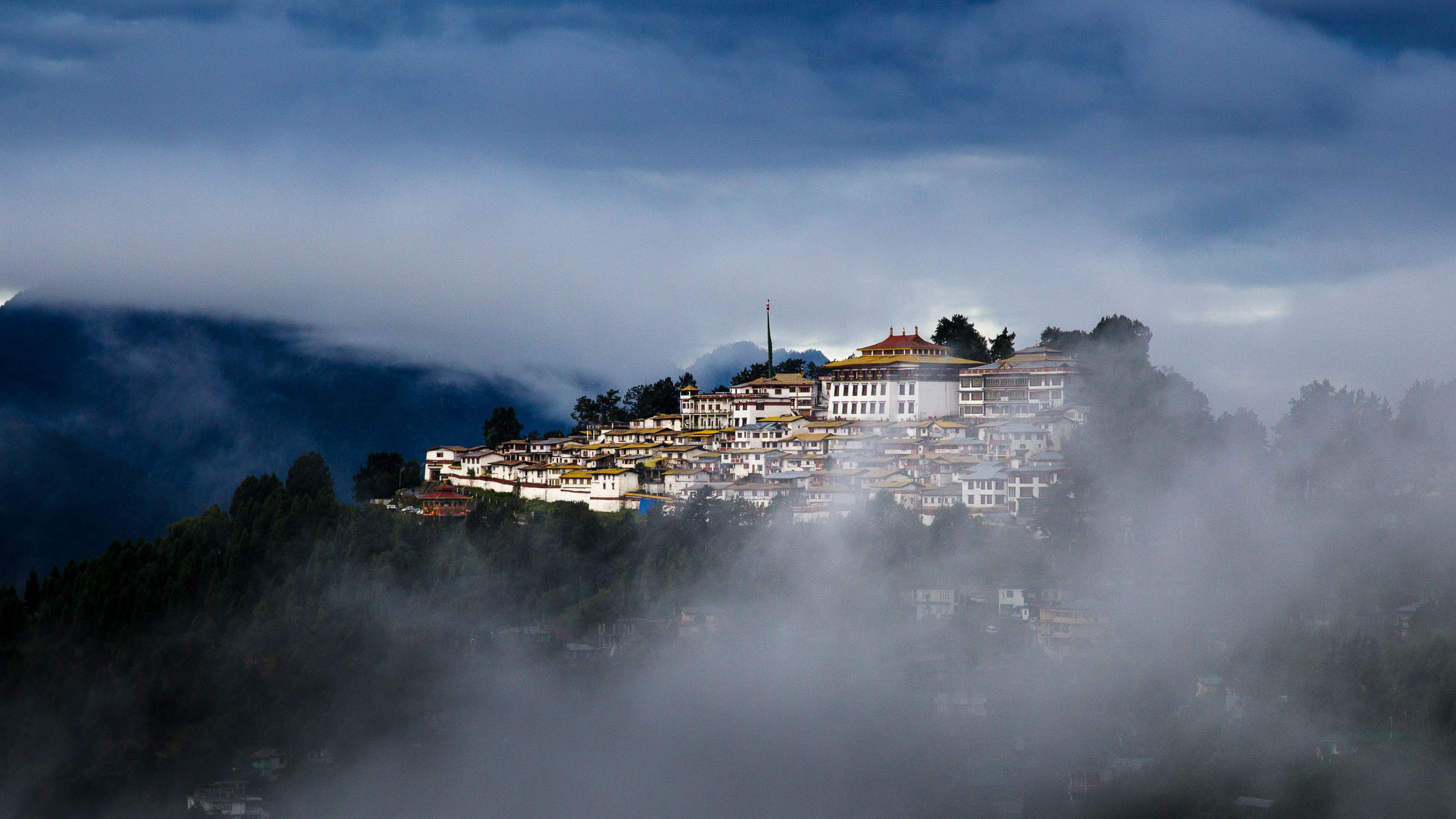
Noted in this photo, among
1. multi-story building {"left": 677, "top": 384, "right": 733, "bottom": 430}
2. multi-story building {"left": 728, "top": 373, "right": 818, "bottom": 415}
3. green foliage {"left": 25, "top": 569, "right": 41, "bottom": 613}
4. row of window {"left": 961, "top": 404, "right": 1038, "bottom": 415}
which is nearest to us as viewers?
green foliage {"left": 25, "top": 569, "right": 41, "bottom": 613}

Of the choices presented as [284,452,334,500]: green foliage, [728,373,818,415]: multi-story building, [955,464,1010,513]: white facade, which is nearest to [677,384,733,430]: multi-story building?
[728,373,818,415]: multi-story building

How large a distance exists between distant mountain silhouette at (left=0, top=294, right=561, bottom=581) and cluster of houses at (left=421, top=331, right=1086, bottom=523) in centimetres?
1063

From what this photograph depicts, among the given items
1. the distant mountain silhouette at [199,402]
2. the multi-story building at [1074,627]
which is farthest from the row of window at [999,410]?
the distant mountain silhouette at [199,402]

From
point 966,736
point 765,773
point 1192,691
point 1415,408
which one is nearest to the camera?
point 1415,408

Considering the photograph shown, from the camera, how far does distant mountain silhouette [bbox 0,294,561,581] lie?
45.0m

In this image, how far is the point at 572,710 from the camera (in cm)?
2019

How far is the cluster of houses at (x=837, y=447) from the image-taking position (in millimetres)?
23375

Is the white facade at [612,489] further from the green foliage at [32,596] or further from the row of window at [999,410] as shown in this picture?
the green foliage at [32,596]

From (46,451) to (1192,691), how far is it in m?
35.4

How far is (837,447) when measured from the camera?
88.4ft

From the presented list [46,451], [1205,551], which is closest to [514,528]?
[1205,551]

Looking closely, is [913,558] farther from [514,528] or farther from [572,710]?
[514,528]

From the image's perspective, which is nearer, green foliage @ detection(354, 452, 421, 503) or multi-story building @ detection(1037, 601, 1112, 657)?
multi-story building @ detection(1037, 601, 1112, 657)

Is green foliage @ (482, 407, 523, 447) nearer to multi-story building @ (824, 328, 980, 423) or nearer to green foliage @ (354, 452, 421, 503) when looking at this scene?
green foliage @ (354, 452, 421, 503)
